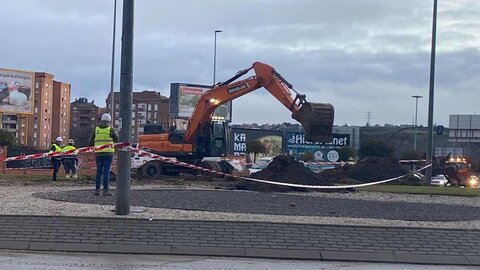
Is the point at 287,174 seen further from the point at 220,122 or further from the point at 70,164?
the point at 220,122

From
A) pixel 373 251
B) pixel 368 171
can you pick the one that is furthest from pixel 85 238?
pixel 368 171

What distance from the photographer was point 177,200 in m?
17.3

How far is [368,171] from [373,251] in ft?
65.7

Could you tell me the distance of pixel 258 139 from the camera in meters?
75.3

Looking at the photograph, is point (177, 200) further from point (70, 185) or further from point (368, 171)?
point (368, 171)

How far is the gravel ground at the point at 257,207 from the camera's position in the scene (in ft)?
47.6

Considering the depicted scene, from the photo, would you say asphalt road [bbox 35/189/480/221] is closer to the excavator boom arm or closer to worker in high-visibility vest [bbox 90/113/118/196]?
worker in high-visibility vest [bbox 90/113/118/196]

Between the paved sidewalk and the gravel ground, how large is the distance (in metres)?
0.64

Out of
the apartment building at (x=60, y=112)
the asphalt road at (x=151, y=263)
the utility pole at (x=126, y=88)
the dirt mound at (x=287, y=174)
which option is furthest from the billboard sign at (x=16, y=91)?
the apartment building at (x=60, y=112)

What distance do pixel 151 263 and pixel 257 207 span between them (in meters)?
5.54

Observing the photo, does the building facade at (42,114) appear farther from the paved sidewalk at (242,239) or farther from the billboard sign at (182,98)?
the paved sidewalk at (242,239)

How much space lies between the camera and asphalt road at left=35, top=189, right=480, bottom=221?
52.1ft

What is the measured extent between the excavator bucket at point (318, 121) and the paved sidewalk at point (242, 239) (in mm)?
14427

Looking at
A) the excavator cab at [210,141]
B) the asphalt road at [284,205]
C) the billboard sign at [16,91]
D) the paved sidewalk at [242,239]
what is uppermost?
the billboard sign at [16,91]
